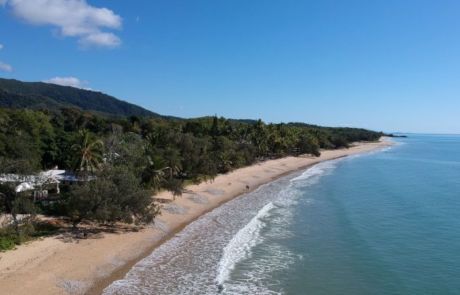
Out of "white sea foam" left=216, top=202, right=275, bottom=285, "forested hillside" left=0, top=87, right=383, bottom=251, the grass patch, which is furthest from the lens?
"forested hillside" left=0, top=87, right=383, bottom=251

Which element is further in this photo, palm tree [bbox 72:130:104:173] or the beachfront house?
palm tree [bbox 72:130:104:173]

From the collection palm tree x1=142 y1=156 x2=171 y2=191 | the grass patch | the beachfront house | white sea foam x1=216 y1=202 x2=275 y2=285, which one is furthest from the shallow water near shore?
the beachfront house

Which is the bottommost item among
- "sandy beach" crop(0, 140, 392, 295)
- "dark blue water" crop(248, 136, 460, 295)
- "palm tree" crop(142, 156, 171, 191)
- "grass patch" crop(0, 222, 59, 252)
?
"dark blue water" crop(248, 136, 460, 295)

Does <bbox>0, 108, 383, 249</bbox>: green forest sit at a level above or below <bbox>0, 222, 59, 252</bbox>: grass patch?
above

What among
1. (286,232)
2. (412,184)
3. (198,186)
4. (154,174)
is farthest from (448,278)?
(412,184)

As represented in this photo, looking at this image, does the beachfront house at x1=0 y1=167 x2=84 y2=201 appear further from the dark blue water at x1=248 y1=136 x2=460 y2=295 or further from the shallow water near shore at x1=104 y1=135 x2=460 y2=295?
the dark blue water at x1=248 y1=136 x2=460 y2=295

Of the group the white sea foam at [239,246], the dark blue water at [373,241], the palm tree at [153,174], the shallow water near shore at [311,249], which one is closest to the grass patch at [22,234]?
the shallow water near shore at [311,249]
